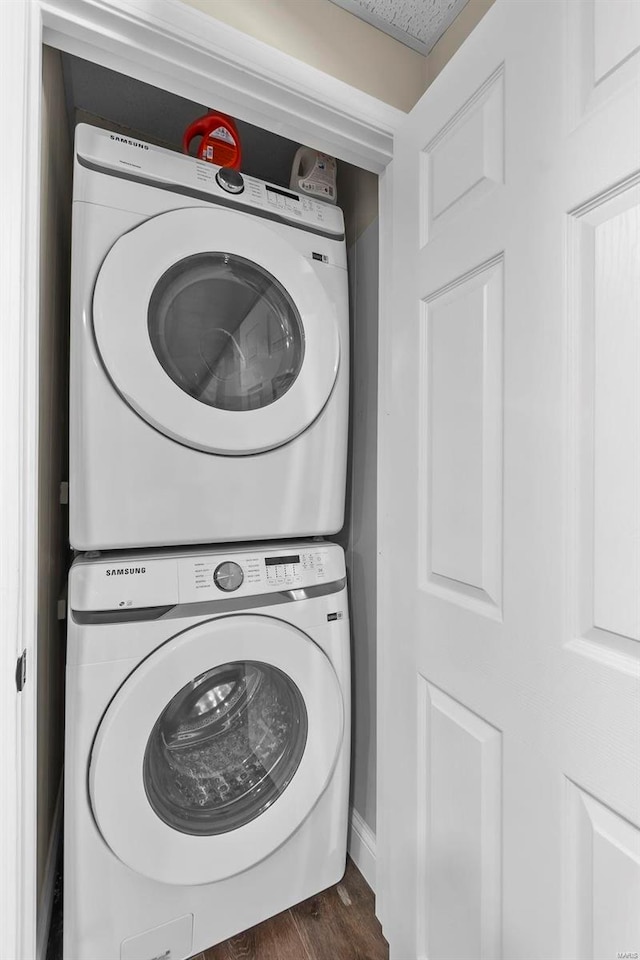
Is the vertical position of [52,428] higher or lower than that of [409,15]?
lower

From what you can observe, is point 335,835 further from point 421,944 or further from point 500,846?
point 500,846

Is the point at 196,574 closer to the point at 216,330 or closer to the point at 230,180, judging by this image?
the point at 216,330

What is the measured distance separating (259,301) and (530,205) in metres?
0.68

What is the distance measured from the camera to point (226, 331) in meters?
1.17

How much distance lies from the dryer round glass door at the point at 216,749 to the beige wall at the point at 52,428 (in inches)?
8.8

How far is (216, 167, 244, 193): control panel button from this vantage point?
1144 millimetres

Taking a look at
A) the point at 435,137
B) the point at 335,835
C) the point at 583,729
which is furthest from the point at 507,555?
the point at 335,835

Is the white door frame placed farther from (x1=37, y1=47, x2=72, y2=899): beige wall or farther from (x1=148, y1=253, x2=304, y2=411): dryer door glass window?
(x1=148, y1=253, x2=304, y2=411): dryer door glass window

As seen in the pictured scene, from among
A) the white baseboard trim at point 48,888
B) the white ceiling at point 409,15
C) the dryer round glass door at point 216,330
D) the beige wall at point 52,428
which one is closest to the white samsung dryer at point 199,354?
the dryer round glass door at point 216,330

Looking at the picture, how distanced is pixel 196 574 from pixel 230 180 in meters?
0.94

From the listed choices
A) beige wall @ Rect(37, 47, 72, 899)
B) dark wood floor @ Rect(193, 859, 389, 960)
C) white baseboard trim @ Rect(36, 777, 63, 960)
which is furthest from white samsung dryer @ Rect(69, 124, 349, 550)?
dark wood floor @ Rect(193, 859, 389, 960)

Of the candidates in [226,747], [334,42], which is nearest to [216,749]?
[226,747]

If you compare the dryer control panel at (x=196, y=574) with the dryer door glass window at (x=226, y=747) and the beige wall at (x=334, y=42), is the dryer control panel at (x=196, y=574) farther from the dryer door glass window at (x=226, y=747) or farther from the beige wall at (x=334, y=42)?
the beige wall at (x=334, y=42)

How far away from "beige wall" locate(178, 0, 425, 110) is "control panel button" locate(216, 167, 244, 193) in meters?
0.26
